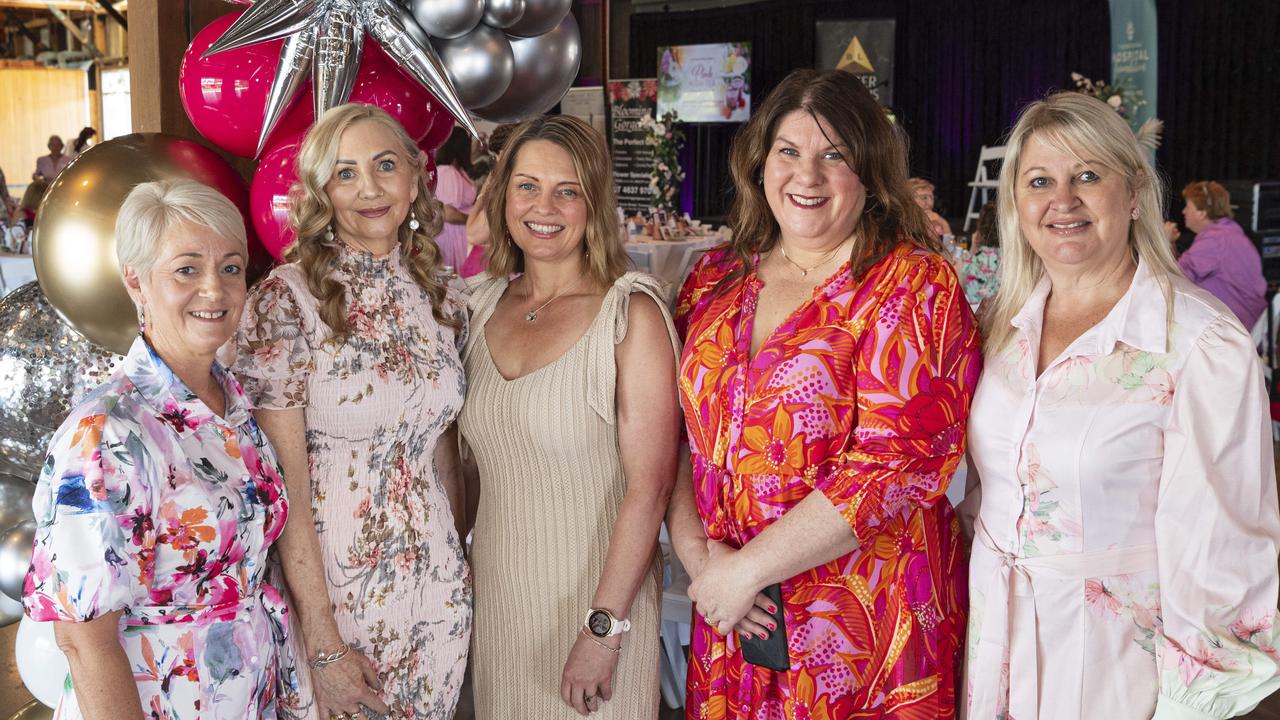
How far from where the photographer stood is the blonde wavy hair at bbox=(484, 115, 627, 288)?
218 centimetres

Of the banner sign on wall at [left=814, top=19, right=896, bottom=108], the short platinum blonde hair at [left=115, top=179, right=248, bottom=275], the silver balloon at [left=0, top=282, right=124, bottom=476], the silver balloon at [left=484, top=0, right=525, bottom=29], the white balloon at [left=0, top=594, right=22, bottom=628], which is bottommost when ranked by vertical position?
the white balloon at [left=0, top=594, right=22, bottom=628]

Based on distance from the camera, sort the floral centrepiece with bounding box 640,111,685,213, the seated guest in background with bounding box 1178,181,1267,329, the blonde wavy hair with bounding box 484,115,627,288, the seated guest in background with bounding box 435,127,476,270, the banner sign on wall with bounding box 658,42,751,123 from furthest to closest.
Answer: the banner sign on wall with bounding box 658,42,751,123
the floral centrepiece with bounding box 640,111,685,213
the seated guest in background with bounding box 1178,181,1267,329
the seated guest in background with bounding box 435,127,476,270
the blonde wavy hair with bounding box 484,115,627,288

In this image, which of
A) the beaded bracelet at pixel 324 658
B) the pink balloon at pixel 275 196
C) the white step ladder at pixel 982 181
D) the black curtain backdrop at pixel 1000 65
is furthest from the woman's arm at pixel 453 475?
the white step ladder at pixel 982 181

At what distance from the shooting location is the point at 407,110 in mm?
2457

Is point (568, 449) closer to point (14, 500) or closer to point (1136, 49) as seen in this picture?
point (14, 500)

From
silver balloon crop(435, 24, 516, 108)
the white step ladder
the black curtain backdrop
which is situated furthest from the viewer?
the white step ladder

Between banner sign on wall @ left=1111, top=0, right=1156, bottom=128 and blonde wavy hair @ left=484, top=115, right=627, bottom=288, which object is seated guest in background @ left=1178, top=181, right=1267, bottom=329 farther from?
blonde wavy hair @ left=484, top=115, right=627, bottom=288

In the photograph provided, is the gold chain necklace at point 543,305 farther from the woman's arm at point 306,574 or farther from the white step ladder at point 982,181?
the white step ladder at point 982,181

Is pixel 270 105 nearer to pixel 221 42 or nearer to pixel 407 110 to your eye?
pixel 221 42

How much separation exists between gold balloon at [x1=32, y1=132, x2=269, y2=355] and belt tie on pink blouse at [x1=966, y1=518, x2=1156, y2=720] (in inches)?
67.9

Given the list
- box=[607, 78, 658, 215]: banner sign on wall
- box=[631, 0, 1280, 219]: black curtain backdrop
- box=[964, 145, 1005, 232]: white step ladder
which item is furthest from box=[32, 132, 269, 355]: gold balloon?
box=[964, 145, 1005, 232]: white step ladder

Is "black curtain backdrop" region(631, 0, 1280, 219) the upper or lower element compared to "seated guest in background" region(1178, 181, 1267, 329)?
upper

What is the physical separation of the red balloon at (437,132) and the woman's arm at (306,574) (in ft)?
3.19

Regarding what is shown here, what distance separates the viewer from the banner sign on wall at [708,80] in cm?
1452
